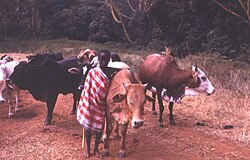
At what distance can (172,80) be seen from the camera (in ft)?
26.1

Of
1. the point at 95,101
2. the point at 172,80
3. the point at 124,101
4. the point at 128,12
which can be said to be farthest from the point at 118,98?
the point at 128,12

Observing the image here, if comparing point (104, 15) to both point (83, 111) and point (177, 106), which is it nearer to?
point (177, 106)

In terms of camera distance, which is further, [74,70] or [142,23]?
[142,23]

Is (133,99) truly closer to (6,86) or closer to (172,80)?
(172,80)

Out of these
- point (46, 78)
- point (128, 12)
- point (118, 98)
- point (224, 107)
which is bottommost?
point (224, 107)

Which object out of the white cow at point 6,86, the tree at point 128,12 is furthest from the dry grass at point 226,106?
the tree at point 128,12

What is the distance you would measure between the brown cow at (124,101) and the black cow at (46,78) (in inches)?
71.3

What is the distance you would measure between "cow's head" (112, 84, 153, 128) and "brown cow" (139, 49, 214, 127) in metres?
2.35

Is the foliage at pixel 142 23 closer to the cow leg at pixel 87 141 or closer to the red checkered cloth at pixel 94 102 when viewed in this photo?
the red checkered cloth at pixel 94 102

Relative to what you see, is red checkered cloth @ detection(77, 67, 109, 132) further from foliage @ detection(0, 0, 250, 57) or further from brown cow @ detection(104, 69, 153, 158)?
foliage @ detection(0, 0, 250, 57)

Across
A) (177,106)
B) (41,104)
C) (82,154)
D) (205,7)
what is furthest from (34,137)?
(205,7)

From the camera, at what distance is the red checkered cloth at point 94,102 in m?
6.16

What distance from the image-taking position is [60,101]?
10.4m

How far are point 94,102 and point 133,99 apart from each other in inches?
33.3
